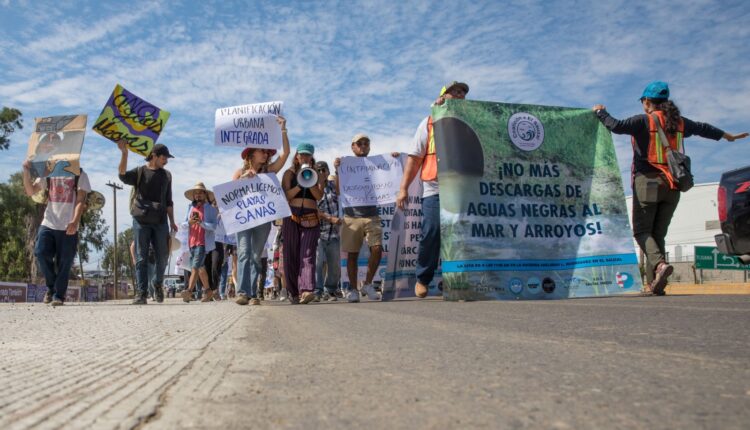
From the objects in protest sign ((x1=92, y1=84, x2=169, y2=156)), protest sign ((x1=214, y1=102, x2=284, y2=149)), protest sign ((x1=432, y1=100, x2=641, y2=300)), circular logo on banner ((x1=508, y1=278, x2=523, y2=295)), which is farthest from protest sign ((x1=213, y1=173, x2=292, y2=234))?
circular logo on banner ((x1=508, y1=278, x2=523, y2=295))

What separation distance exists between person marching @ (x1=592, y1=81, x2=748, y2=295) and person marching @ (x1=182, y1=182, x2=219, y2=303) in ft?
22.8

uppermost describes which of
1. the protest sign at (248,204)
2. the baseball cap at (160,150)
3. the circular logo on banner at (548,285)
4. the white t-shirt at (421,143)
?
the baseball cap at (160,150)

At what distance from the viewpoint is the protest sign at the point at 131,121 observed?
872cm

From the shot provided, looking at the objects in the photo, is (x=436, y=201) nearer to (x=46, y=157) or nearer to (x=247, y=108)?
(x=247, y=108)

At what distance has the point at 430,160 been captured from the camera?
6.83 metres

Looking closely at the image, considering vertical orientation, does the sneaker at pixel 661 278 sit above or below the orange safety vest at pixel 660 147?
below

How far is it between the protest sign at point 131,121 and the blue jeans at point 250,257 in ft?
8.14

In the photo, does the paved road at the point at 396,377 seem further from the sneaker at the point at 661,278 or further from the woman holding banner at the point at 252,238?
the woman holding banner at the point at 252,238

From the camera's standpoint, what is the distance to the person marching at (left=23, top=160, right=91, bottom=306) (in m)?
8.04

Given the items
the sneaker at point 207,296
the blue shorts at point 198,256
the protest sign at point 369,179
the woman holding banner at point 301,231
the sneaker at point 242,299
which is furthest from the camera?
the blue shorts at point 198,256

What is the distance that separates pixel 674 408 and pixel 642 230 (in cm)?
527

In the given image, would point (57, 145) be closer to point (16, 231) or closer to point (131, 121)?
point (131, 121)

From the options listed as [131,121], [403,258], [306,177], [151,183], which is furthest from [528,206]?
[131,121]

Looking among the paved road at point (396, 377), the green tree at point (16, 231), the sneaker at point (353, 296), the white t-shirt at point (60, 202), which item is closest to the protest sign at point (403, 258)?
the sneaker at point (353, 296)
